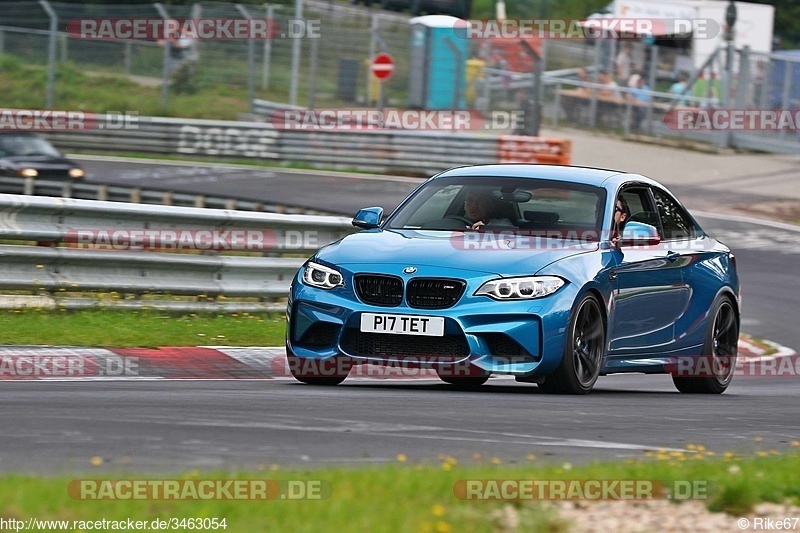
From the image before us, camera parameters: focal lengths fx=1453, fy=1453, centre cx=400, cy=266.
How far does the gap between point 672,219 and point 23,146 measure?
1892 cm

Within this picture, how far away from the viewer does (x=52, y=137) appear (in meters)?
34.2

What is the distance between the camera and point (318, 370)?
895 cm

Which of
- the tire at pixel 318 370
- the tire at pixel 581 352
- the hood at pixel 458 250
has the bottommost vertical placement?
the tire at pixel 318 370

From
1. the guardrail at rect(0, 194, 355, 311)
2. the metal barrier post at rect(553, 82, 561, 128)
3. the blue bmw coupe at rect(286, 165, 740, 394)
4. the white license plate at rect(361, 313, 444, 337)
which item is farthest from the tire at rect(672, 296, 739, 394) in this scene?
the metal barrier post at rect(553, 82, 561, 128)

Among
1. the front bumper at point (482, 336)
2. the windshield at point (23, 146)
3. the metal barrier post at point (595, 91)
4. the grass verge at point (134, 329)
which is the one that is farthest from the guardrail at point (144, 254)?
the metal barrier post at point (595, 91)

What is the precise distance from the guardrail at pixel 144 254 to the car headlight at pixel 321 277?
310cm

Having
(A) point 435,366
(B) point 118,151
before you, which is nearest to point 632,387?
(A) point 435,366

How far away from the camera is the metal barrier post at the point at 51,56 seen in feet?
108

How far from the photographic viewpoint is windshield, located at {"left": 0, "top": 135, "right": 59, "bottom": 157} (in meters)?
26.8

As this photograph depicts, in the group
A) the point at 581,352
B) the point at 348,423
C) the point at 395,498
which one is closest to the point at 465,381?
the point at 581,352

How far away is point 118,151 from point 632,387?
25.1 meters

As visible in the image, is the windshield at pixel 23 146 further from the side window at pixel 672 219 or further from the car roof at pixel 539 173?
the side window at pixel 672 219

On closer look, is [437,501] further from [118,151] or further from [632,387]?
[118,151]

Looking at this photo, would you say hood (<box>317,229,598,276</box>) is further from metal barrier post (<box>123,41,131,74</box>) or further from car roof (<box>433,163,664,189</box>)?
metal barrier post (<box>123,41,131,74</box>)
